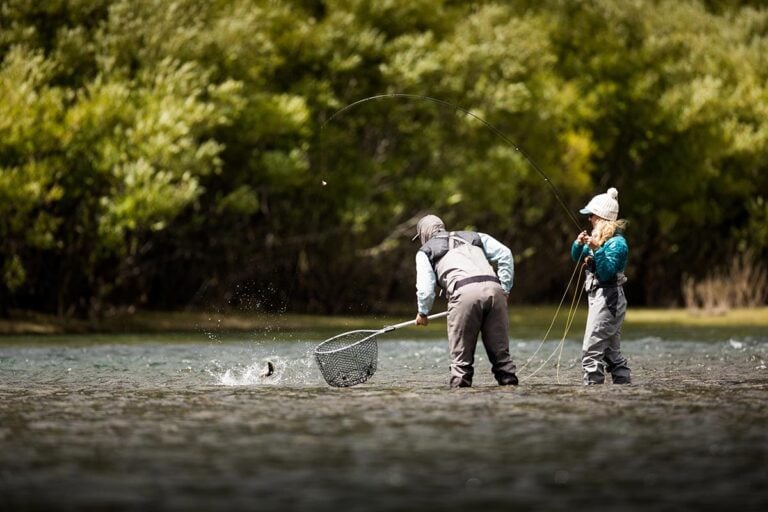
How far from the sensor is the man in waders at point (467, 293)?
11938 millimetres

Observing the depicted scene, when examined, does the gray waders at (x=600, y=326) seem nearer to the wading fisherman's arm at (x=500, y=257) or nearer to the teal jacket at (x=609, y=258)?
the teal jacket at (x=609, y=258)

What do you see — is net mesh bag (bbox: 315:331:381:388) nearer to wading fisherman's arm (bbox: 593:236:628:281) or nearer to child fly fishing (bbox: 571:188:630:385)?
child fly fishing (bbox: 571:188:630:385)

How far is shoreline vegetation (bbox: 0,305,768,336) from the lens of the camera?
2320 centimetres

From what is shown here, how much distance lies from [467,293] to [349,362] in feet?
4.06

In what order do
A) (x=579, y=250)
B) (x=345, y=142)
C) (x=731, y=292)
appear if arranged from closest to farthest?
(x=579, y=250) → (x=345, y=142) → (x=731, y=292)

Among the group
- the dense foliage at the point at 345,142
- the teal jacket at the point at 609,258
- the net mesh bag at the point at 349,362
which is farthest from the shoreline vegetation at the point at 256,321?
the teal jacket at the point at 609,258

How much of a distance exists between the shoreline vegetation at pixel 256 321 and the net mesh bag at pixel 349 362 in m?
10.8

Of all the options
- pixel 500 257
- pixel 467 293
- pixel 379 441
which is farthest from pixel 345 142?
pixel 379 441

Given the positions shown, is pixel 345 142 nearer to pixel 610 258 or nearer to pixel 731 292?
pixel 731 292

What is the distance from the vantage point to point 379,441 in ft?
28.5

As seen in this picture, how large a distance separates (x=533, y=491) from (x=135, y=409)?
4.33 metres

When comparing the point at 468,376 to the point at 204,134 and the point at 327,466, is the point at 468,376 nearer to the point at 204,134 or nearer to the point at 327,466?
the point at 327,466

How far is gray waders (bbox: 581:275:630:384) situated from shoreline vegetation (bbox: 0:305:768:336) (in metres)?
12.0

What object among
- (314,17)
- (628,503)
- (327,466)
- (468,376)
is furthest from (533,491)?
(314,17)
